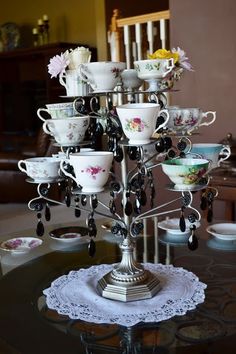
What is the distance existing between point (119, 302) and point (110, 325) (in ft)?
0.37

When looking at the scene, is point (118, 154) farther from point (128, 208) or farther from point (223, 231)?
point (223, 231)

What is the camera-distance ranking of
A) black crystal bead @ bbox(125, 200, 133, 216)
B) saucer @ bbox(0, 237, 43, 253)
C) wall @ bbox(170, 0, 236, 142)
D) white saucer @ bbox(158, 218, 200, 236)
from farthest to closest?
wall @ bbox(170, 0, 236, 142) → white saucer @ bbox(158, 218, 200, 236) → saucer @ bbox(0, 237, 43, 253) → black crystal bead @ bbox(125, 200, 133, 216)

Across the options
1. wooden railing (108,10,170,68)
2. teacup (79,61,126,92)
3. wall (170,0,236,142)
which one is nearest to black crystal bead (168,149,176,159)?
teacup (79,61,126,92)

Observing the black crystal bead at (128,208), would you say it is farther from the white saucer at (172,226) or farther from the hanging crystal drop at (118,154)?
the white saucer at (172,226)

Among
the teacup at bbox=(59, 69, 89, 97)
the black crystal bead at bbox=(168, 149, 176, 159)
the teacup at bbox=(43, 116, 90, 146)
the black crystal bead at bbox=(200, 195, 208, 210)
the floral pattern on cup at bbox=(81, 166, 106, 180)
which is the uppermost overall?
the teacup at bbox=(59, 69, 89, 97)

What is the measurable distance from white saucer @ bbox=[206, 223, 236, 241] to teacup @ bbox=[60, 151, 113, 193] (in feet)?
2.50

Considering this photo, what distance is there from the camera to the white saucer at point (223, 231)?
1.69 m

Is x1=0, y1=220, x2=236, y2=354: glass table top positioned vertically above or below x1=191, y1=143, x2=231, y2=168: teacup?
below

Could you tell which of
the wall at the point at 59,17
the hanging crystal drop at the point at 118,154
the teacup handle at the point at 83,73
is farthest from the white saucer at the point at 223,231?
the wall at the point at 59,17

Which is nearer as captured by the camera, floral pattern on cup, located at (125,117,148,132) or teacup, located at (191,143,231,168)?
floral pattern on cup, located at (125,117,148,132)

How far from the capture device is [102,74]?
110cm

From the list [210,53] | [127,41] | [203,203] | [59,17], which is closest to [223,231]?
[203,203]

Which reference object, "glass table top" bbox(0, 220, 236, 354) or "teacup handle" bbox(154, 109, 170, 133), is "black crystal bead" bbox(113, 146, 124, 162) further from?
"glass table top" bbox(0, 220, 236, 354)

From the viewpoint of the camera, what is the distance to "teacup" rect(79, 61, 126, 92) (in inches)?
43.1
